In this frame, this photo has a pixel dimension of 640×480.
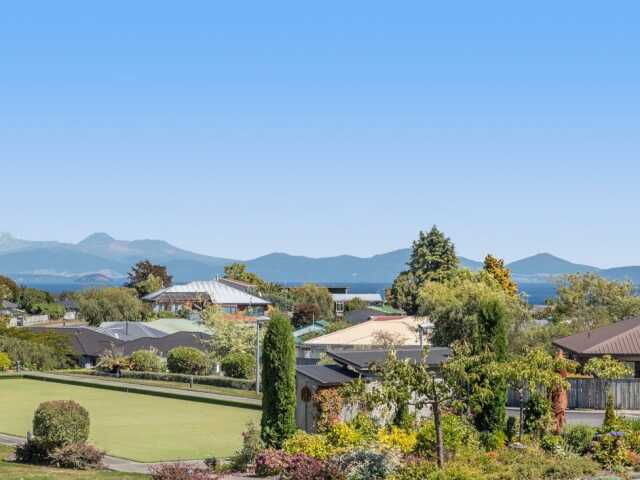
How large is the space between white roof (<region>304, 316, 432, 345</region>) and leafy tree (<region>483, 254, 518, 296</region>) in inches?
1165

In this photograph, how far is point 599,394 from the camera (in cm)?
4259

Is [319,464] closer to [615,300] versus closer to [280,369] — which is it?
[280,369]

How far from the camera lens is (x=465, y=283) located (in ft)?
227

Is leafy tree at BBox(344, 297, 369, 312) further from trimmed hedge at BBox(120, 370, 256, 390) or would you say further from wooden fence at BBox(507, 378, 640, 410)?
wooden fence at BBox(507, 378, 640, 410)

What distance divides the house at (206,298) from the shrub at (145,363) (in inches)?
2646

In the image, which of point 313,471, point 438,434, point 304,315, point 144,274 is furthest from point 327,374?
point 144,274

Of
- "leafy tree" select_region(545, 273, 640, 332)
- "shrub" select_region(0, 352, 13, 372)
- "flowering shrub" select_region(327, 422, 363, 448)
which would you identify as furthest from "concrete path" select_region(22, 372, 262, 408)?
"leafy tree" select_region(545, 273, 640, 332)

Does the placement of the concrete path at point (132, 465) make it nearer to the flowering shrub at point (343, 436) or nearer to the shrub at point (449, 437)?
the flowering shrub at point (343, 436)

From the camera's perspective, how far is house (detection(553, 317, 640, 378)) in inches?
1844

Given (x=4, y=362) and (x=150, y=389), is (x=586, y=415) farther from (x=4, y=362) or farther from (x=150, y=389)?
(x=4, y=362)

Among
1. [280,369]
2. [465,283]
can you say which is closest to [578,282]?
[465,283]

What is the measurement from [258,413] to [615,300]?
35409 millimetres

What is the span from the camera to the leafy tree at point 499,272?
346 ft

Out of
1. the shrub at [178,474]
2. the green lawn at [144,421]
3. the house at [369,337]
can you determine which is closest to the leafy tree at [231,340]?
the house at [369,337]
